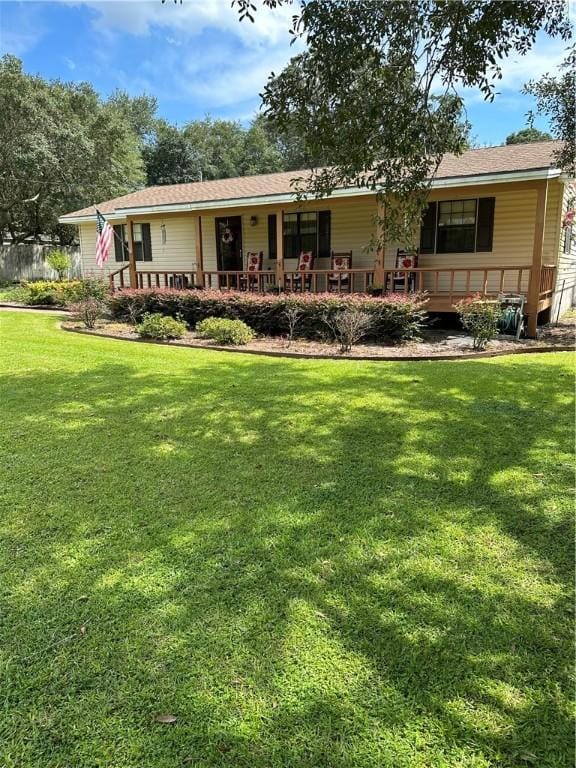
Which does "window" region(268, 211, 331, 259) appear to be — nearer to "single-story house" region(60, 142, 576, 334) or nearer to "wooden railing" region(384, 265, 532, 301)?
"single-story house" region(60, 142, 576, 334)

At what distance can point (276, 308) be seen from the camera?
10.5 m

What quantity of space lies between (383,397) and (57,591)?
3838mm

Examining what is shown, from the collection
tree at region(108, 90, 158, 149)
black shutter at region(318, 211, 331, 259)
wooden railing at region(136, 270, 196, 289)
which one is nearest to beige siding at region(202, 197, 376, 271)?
black shutter at region(318, 211, 331, 259)

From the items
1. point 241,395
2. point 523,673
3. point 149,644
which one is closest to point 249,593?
point 149,644

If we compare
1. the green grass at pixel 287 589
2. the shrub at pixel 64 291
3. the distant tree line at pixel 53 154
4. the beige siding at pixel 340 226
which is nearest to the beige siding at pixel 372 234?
the beige siding at pixel 340 226

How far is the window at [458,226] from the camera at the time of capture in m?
11.4

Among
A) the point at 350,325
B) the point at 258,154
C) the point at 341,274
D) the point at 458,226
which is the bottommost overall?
the point at 350,325

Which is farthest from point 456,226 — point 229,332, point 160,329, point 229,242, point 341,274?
point 160,329

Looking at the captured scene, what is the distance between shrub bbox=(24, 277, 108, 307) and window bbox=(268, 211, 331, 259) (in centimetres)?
526

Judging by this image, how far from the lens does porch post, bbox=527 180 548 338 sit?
9.27 m

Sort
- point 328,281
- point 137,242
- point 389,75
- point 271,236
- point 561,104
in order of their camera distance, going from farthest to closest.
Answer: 1. point 137,242
2. point 271,236
3. point 328,281
4. point 561,104
5. point 389,75

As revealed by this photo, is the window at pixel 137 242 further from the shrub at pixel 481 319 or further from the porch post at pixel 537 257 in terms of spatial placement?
the porch post at pixel 537 257

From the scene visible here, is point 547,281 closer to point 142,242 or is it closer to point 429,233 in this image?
point 429,233

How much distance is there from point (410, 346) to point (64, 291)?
37.3 feet
